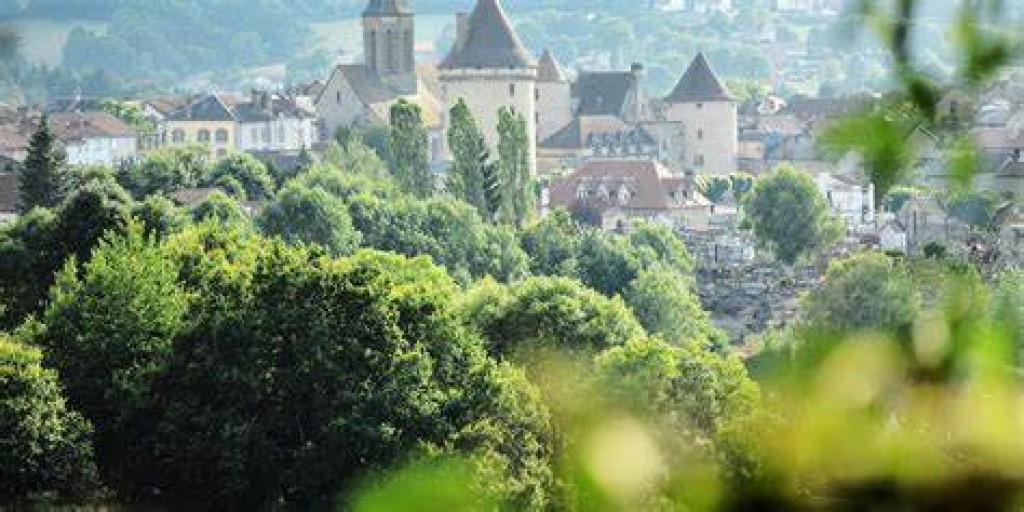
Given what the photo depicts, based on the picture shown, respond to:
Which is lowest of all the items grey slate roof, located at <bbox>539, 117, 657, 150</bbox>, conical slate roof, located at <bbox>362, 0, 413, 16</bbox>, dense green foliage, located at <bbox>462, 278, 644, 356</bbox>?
grey slate roof, located at <bbox>539, 117, 657, 150</bbox>

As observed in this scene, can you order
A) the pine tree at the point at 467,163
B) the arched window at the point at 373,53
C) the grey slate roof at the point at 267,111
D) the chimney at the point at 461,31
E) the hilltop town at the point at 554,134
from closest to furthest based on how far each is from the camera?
the pine tree at the point at 467,163
the hilltop town at the point at 554,134
the chimney at the point at 461,31
the arched window at the point at 373,53
the grey slate roof at the point at 267,111

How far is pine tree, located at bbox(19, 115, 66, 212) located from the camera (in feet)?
135

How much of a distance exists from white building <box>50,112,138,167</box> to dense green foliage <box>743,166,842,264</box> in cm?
2361

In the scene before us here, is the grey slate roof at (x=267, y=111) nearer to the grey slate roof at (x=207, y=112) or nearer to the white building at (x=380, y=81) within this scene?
the grey slate roof at (x=207, y=112)

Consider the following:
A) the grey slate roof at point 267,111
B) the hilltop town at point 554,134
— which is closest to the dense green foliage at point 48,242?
the hilltop town at point 554,134

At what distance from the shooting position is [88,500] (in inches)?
713

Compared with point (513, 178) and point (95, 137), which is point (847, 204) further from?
point (95, 137)

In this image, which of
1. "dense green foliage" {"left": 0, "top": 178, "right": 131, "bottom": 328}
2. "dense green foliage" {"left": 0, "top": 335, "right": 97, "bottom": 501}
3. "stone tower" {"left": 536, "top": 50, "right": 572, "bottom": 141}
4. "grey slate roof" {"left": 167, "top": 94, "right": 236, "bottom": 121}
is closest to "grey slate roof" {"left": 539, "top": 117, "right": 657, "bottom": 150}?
"stone tower" {"left": 536, "top": 50, "right": 572, "bottom": 141}

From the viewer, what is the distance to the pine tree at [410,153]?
50.8m

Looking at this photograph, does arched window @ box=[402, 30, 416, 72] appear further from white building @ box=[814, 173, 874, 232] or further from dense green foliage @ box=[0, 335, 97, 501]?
dense green foliage @ box=[0, 335, 97, 501]

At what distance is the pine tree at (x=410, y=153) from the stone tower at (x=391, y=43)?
24809mm

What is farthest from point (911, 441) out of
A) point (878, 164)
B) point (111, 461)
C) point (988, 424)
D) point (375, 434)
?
point (111, 461)

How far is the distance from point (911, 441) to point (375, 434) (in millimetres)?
Answer: 16343

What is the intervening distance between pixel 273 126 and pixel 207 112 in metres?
2.49
